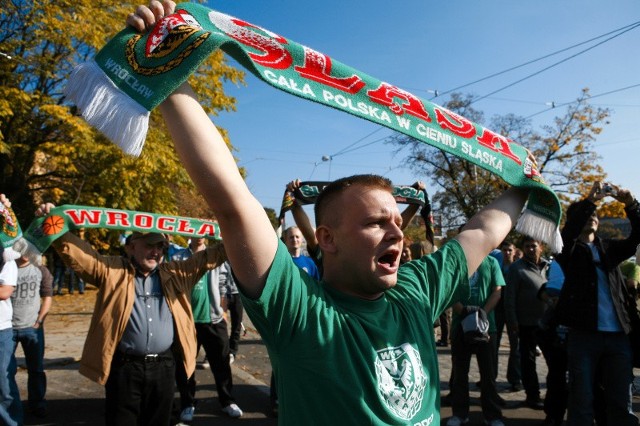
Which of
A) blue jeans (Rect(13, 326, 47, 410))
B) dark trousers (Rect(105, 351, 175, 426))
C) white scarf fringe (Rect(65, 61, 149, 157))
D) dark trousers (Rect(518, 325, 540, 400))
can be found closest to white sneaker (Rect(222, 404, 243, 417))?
dark trousers (Rect(105, 351, 175, 426))

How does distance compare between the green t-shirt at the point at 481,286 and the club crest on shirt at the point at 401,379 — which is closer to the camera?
the club crest on shirt at the point at 401,379

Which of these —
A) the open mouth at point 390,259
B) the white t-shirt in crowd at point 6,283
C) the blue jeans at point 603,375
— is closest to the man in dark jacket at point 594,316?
the blue jeans at point 603,375

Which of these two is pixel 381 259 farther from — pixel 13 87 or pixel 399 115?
pixel 13 87

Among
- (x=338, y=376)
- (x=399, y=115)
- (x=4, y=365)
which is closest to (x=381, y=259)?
(x=338, y=376)

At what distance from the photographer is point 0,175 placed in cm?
1548

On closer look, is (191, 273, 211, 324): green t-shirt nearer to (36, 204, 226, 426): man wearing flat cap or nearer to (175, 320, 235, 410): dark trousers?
(175, 320, 235, 410): dark trousers

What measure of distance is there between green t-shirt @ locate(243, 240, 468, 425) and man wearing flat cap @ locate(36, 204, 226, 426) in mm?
2715

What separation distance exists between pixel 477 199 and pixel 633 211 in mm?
22866

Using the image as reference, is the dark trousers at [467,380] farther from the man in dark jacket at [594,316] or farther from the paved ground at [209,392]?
the man in dark jacket at [594,316]

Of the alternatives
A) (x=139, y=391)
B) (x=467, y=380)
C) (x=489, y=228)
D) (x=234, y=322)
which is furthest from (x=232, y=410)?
(x=489, y=228)

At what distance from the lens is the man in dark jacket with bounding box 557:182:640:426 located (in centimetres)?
419

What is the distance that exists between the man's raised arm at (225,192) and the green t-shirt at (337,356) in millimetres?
53

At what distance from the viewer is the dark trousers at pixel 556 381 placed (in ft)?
17.8

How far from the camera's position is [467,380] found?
5586 mm
